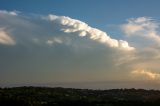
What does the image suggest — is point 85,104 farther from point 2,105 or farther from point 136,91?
point 136,91

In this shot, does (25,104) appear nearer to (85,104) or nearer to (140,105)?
(85,104)

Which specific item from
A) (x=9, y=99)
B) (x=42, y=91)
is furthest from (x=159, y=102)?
(x=42, y=91)

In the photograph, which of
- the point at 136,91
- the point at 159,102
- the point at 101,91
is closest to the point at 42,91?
the point at 101,91

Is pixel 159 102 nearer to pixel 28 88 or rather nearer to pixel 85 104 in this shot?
pixel 85 104

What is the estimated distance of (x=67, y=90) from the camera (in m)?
136

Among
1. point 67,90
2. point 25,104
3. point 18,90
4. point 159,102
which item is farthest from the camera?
point 67,90

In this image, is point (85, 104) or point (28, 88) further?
point (28, 88)

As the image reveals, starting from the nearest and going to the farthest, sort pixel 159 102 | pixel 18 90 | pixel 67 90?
pixel 159 102, pixel 18 90, pixel 67 90

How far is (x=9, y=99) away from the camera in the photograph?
96500mm

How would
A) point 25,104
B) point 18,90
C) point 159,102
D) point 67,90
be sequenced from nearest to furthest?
point 25,104, point 159,102, point 18,90, point 67,90

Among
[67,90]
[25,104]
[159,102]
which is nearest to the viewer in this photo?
[25,104]

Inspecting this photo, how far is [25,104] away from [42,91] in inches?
1459

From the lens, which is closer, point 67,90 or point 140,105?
point 140,105

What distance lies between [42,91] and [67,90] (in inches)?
433
